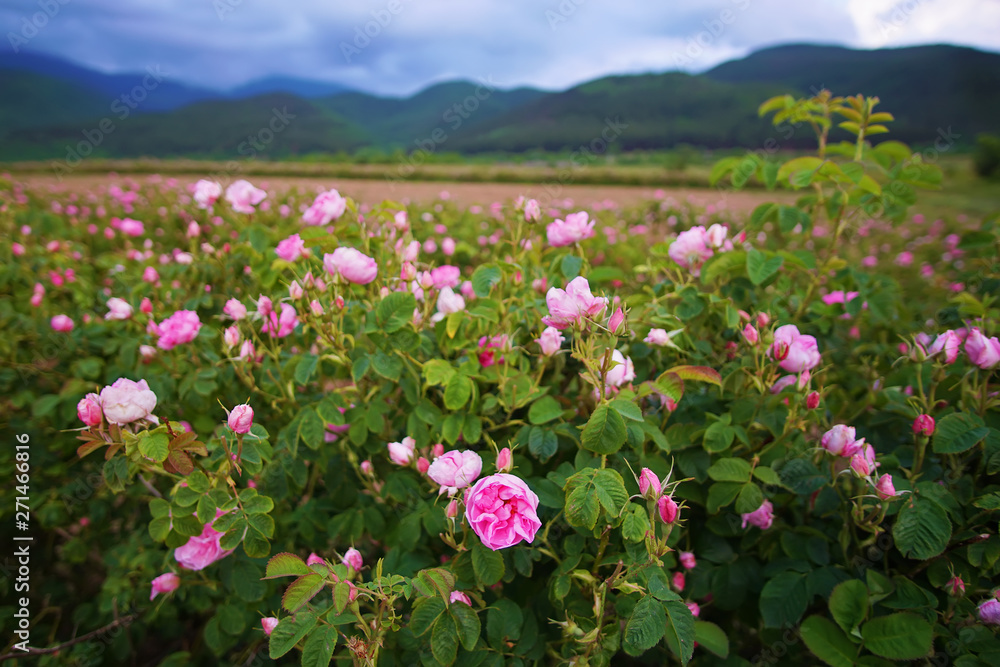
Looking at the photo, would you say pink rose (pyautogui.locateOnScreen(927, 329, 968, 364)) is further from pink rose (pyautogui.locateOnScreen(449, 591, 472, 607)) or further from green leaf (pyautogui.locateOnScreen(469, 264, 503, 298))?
pink rose (pyautogui.locateOnScreen(449, 591, 472, 607))

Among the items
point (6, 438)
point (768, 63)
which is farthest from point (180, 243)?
point (768, 63)

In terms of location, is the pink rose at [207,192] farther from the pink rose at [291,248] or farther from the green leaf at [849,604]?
the green leaf at [849,604]

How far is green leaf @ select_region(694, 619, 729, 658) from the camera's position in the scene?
3.33ft

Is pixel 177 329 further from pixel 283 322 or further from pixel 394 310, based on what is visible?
pixel 394 310

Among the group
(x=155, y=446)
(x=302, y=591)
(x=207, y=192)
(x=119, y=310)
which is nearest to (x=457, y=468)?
(x=302, y=591)

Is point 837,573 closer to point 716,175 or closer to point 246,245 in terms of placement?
point 716,175

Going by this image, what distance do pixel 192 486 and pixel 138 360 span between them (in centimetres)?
85

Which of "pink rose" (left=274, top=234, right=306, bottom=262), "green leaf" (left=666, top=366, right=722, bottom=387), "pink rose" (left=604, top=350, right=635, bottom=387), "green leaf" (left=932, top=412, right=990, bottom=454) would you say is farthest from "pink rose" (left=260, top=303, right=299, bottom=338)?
"green leaf" (left=932, top=412, right=990, bottom=454)


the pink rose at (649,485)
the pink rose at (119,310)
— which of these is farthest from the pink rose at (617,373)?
the pink rose at (119,310)

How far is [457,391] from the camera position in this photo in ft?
3.53

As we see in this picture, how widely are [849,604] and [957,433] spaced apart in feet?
1.46

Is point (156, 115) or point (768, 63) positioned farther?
point (768, 63)

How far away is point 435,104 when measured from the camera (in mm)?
108750

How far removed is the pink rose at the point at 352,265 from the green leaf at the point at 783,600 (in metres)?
1.17
